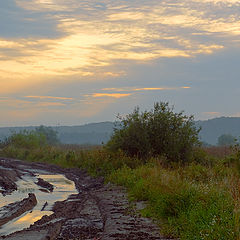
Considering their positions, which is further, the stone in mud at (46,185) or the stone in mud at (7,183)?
the stone in mud at (46,185)

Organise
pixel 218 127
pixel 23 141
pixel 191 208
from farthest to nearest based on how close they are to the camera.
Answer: pixel 218 127
pixel 23 141
pixel 191 208

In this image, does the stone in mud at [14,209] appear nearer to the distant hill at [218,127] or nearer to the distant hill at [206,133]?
the distant hill at [206,133]

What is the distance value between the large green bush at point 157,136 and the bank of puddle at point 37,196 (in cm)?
436

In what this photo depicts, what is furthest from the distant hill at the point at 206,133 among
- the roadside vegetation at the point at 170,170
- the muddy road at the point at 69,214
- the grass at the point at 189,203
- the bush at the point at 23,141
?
the grass at the point at 189,203

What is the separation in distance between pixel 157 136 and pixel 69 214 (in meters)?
14.4

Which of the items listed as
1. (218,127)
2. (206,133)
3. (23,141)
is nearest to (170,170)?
(23,141)

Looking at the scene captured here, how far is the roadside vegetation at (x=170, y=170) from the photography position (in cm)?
970

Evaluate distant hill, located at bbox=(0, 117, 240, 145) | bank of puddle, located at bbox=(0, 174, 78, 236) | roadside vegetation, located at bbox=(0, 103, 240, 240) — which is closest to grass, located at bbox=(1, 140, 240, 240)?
roadside vegetation, located at bbox=(0, 103, 240, 240)

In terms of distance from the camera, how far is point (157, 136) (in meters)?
27.4

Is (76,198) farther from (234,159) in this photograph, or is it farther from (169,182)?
(234,159)

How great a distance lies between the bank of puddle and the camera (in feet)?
41.5

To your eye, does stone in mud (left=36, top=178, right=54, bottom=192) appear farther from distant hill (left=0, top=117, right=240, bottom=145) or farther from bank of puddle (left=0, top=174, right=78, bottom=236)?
distant hill (left=0, top=117, right=240, bottom=145)

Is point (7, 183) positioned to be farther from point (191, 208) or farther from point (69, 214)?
point (191, 208)

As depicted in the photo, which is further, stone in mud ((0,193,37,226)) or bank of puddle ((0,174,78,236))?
stone in mud ((0,193,37,226))
